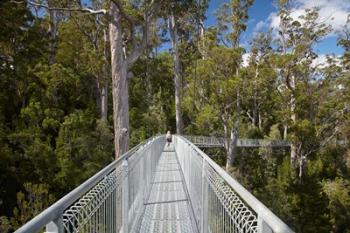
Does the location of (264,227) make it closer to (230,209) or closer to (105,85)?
(230,209)

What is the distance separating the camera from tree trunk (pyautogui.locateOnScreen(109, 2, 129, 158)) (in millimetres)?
9141

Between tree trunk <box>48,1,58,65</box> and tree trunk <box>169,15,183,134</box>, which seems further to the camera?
tree trunk <box>169,15,183,134</box>

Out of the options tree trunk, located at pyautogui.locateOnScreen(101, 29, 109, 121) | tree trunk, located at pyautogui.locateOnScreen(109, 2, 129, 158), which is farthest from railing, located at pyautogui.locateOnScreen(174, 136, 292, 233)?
tree trunk, located at pyautogui.locateOnScreen(101, 29, 109, 121)

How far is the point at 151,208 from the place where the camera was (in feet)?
21.0

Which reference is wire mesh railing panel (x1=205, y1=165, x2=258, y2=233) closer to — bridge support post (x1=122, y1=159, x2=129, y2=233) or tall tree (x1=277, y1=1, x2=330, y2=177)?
bridge support post (x1=122, y1=159, x2=129, y2=233)

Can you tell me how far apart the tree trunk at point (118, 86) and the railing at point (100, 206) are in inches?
110

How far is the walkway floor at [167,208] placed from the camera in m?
5.35

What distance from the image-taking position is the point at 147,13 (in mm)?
11672

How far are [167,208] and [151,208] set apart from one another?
0.27m

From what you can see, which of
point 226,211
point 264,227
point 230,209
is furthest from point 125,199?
point 264,227

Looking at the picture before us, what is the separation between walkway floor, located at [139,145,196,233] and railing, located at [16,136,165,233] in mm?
208

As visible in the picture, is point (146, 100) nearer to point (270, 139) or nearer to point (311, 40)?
point (270, 139)

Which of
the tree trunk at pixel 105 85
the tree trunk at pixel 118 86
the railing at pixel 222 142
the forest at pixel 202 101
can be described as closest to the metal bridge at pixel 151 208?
the tree trunk at pixel 118 86

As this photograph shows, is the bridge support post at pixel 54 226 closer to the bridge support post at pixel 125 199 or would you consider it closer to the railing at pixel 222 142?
the bridge support post at pixel 125 199
